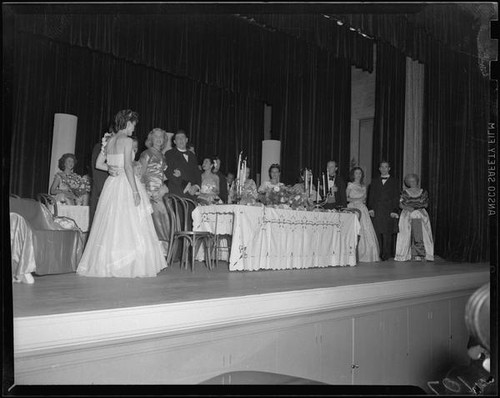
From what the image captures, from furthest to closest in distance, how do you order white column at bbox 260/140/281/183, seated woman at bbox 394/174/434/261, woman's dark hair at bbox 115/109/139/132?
white column at bbox 260/140/281/183 → seated woman at bbox 394/174/434/261 → woman's dark hair at bbox 115/109/139/132

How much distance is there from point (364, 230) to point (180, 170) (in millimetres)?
2926

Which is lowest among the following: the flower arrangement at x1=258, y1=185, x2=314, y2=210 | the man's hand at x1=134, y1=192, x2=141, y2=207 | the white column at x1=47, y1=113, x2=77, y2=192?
the man's hand at x1=134, y1=192, x2=141, y2=207

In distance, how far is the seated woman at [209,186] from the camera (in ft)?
19.1

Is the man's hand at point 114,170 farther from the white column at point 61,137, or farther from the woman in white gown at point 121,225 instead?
the white column at point 61,137

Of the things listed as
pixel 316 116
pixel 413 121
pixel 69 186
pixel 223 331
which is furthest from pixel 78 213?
pixel 413 121

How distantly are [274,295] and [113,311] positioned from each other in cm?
103

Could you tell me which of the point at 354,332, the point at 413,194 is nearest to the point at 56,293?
the point at 354,332

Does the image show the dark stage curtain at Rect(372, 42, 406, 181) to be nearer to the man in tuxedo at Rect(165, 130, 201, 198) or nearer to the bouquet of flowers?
the man in tuxedo at Rect(165, 130, 201, 198)

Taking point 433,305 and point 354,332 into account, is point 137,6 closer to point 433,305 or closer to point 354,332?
point 354,332

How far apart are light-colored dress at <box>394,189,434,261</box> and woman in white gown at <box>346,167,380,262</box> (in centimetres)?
41

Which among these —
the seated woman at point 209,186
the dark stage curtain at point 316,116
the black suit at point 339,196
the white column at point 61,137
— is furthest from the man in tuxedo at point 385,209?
the white column at point 61,137

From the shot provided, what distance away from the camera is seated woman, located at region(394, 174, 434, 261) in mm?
7223

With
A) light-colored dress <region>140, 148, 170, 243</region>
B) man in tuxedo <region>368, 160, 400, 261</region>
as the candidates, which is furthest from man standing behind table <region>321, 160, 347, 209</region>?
light-colored dress <region>140, 148, 170, 243</region>

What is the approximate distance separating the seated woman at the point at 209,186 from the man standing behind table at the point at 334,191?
1.66 m
